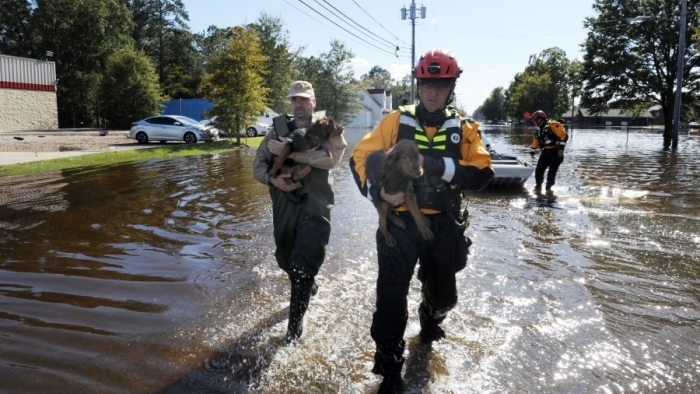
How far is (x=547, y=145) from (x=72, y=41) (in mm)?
52296

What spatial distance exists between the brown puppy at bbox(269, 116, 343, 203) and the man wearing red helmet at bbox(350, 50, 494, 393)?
2.16 ft

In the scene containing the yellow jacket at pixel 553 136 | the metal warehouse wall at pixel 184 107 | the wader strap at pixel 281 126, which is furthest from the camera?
the metal warehouse wall at pixel 184 107

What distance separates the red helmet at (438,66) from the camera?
135 inches

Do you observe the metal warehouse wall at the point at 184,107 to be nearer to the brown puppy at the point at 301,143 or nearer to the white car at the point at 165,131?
the white car at the point at 165,131

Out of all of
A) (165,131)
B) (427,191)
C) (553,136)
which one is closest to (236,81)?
(165,131)

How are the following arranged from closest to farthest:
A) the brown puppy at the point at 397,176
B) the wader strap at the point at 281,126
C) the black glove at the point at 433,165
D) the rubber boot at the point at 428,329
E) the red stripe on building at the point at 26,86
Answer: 1. the brown puppy at the point at 397,176
2. the black glove at the point at 433,165
3. the rubber boot at the point at 428,329
4. the wader strap at the point at 281,126
5. the red stripe on building at the point at 26,86

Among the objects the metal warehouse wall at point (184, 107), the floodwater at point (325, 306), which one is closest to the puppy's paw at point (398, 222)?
the floodwater at point (325, 306)

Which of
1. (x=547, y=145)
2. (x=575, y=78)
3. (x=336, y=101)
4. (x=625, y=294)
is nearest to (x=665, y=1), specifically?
(x=575, y=78)

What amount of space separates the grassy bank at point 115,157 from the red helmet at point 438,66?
14169mm

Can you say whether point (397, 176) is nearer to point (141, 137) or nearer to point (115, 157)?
point (115, 157)

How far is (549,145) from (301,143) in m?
8.69

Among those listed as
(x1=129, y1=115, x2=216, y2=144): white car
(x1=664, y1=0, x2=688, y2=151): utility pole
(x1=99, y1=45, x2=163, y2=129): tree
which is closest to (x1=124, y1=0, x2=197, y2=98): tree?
(x1=99, y1=45, x2=163, y2=129): tree

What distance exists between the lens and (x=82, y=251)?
257 inches

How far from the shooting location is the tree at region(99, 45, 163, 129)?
40.8m
